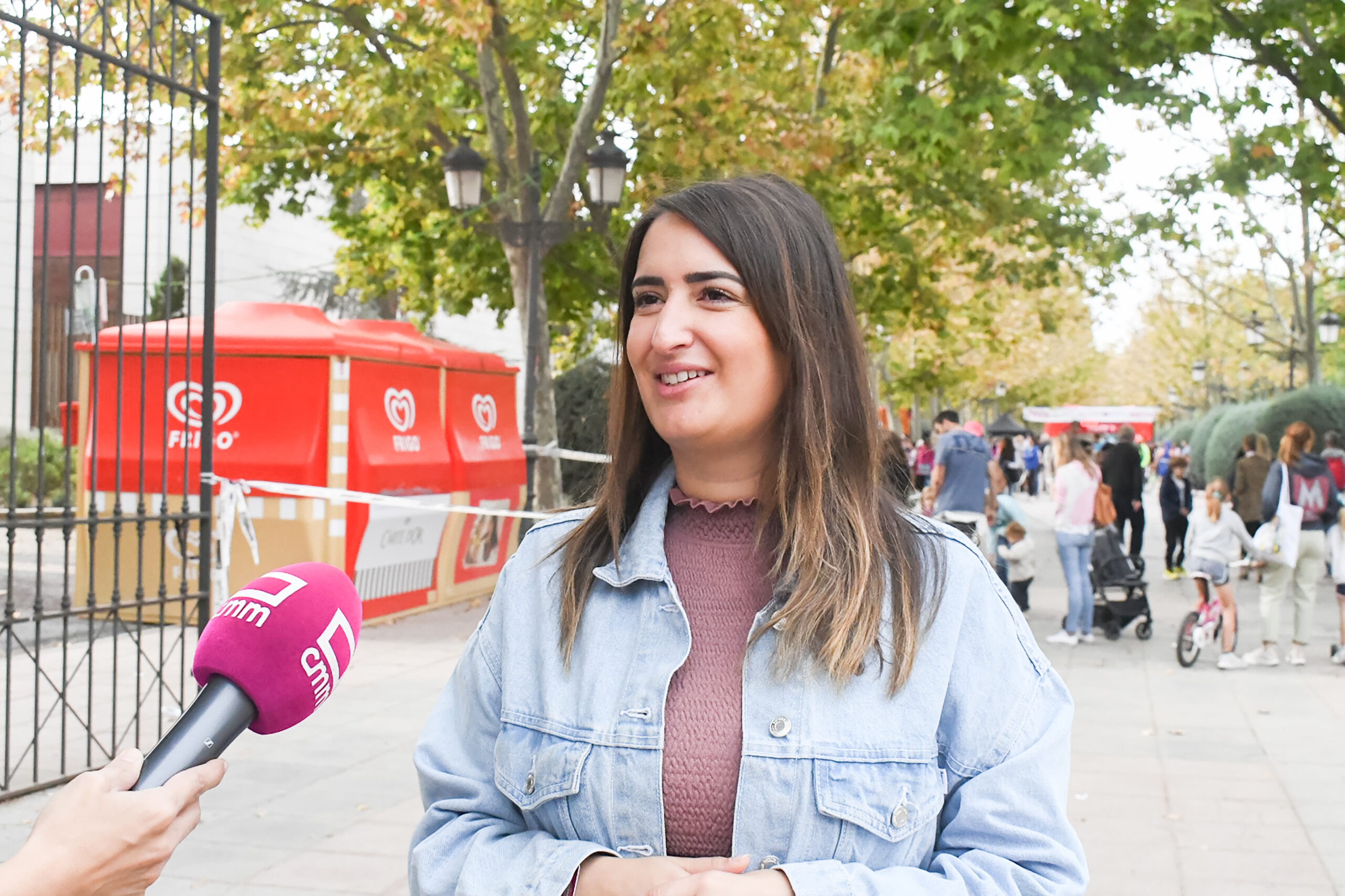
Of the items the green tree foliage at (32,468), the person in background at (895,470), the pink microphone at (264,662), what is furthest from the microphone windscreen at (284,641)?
the green tree foliage at (32,468)

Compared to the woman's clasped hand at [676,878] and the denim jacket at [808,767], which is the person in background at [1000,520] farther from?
the woman's clasped hand at [676,878]

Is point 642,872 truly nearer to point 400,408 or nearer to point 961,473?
point 400,408

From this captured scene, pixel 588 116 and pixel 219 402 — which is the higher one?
pixel 588 116

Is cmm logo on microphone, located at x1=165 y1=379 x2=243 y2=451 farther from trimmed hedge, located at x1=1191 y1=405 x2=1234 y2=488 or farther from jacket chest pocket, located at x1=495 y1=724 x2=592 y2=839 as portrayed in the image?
trimmed hedge, located at x1=1191 y1=405 x2=1234 y2=488

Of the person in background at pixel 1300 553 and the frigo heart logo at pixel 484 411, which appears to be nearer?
the person in background at pixel 1300 553

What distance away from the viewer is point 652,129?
50.6 feet

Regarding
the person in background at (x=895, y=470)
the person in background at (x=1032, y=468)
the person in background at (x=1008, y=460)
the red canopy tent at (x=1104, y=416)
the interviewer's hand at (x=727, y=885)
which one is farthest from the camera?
the red canopy tent at (x=1104, y=416)

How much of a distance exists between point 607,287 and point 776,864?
1599 centimetres

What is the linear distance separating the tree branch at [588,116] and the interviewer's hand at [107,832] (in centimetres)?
1205

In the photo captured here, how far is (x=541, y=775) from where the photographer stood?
1832 mm

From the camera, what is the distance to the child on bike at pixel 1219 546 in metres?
9.88

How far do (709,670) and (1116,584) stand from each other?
10.3m

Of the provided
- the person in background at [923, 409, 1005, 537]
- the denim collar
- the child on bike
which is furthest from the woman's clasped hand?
the person in background at [923, 409, 1005, 537]

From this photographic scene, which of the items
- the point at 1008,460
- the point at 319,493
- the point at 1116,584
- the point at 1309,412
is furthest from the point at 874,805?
the point at 1008,460
